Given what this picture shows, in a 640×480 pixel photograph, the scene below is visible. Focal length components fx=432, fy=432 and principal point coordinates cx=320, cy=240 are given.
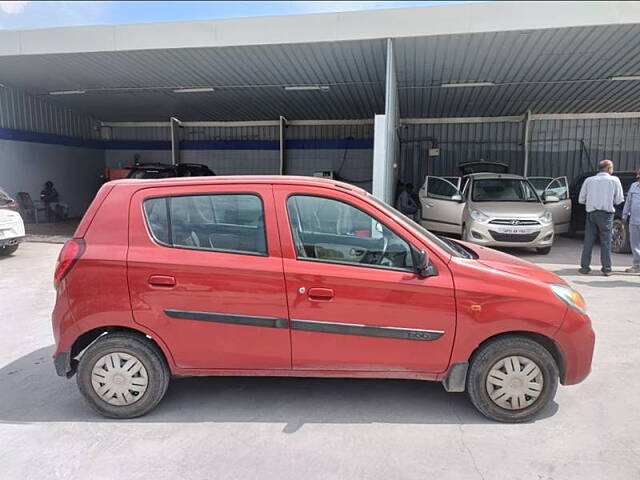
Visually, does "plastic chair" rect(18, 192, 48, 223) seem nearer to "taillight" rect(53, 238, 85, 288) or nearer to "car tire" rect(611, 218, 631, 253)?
"taillight" rect(53, 238, 85, 288)

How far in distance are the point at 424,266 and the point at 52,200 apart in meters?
16.1

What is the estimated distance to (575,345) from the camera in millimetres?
2947

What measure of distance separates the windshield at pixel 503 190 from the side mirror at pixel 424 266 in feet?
25.0

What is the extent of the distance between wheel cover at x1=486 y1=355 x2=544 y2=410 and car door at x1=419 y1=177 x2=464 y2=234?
23.9 ft

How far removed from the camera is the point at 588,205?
23.0 ft

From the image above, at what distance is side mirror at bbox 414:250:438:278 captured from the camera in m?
2.82

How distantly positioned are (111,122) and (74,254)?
62.2 feet

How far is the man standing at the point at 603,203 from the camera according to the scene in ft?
22.1

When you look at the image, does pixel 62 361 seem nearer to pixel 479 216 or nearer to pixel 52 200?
pixel 479 216

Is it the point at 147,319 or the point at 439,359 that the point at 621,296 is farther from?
the point at 147,319

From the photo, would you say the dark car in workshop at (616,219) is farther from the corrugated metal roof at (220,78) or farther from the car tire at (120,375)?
the car tire at (120,375)

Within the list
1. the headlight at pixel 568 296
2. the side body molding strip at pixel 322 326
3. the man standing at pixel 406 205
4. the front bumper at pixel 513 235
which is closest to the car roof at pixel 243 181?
the side body molding strip at pixel 322 326

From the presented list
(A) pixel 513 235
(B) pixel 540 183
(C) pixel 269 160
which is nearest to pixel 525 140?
(B) pixel 540 183

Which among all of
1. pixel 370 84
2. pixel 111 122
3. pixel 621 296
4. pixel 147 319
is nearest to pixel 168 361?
pixel 147 319
